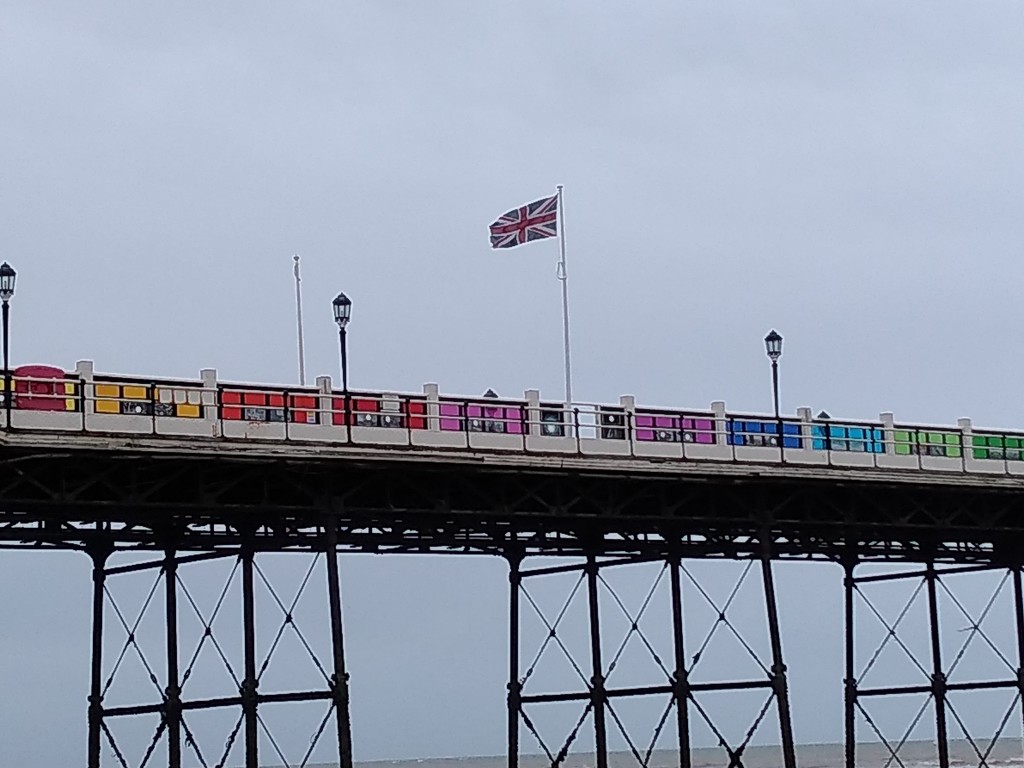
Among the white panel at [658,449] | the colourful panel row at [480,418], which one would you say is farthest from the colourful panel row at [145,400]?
the white panel at [658,449]

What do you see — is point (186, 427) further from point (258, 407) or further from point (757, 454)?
point (757, 454)

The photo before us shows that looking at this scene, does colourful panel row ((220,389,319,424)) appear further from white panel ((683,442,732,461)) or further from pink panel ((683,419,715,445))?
pink panel ((683,419,715,445))

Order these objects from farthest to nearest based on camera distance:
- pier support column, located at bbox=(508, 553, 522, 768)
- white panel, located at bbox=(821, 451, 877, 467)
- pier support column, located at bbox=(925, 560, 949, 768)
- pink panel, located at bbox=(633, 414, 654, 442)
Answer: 1. pier support column, located at bbox=(925, 560, 949, 768)
2. pier support column, located at bbox=(508, 553, 522, 768)
3. white panel, located at bbox=(821, 451, 877, 467)
4. pink panel, located at bbox=(633, 414, 654, 442)

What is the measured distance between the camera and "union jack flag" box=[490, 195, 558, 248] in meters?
61.1

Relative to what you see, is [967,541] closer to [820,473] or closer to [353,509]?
[820,473]

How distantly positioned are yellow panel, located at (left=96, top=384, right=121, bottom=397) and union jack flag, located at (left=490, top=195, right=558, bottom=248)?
17.6 m

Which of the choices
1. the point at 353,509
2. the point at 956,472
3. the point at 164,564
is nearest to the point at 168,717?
the point at 164,564

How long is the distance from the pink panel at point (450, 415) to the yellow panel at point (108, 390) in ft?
26.0

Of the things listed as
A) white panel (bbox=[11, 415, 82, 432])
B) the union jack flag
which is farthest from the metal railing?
the union jack flag

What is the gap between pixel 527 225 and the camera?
6159 cm

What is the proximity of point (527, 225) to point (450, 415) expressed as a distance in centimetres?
1154

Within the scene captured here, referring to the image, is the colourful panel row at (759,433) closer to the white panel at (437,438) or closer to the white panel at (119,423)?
the white panel at (437,438)

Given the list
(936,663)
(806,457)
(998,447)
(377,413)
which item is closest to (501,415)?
(377,413)

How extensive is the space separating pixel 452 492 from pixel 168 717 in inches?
372
